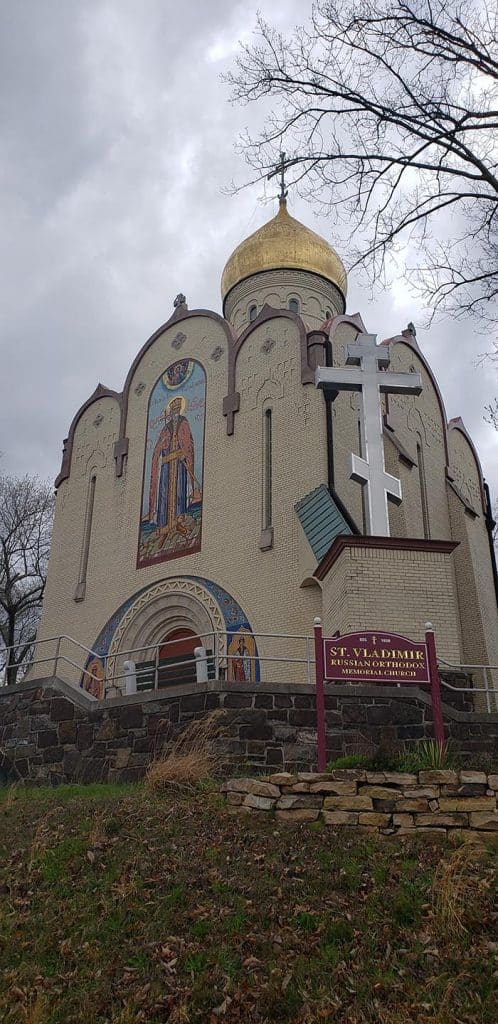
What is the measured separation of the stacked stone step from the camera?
7961 mm

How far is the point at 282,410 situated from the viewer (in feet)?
59.9

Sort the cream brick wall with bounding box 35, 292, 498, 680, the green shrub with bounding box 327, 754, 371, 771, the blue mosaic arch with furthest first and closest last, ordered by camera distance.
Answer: the cream brick wall with bounding box 35, 292, 498, 680
the blue mosaic arch
the green shrub with bounding box 327, 754, 371, 771

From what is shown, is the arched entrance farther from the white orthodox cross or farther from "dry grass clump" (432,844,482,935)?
"dry grass clump" (432,844,482,935)

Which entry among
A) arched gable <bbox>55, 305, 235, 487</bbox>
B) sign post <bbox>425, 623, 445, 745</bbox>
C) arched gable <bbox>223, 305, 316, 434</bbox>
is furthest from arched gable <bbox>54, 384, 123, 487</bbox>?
sign post <bbox>425, 623, 445, 745</bbox>

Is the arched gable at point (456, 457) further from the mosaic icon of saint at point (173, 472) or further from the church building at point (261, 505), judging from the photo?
the mosaic icon of saint at point (173, 472)

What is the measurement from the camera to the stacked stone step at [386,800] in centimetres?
796

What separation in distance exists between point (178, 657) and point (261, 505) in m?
3.23

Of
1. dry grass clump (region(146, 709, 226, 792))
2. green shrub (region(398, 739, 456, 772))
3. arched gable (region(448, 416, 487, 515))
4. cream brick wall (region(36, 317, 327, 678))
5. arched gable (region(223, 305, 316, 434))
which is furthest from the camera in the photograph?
arched gable (region(448, 416, 487, 515))

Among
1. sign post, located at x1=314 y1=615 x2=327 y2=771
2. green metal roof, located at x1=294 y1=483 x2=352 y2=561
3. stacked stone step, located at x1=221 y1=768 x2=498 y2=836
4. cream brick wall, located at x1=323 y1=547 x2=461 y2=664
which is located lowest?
stacked stone step, located at x1=221 y1=768 x2=498 y2=836

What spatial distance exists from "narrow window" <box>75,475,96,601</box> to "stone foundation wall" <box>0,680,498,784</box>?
25.5 ft

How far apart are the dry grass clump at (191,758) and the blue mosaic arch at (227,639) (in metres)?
4.03

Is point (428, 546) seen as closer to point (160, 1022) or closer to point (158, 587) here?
point (158, 587)

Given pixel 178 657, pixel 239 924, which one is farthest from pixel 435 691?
pixel 178 657

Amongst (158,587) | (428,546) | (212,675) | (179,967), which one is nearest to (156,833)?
(179,967)
